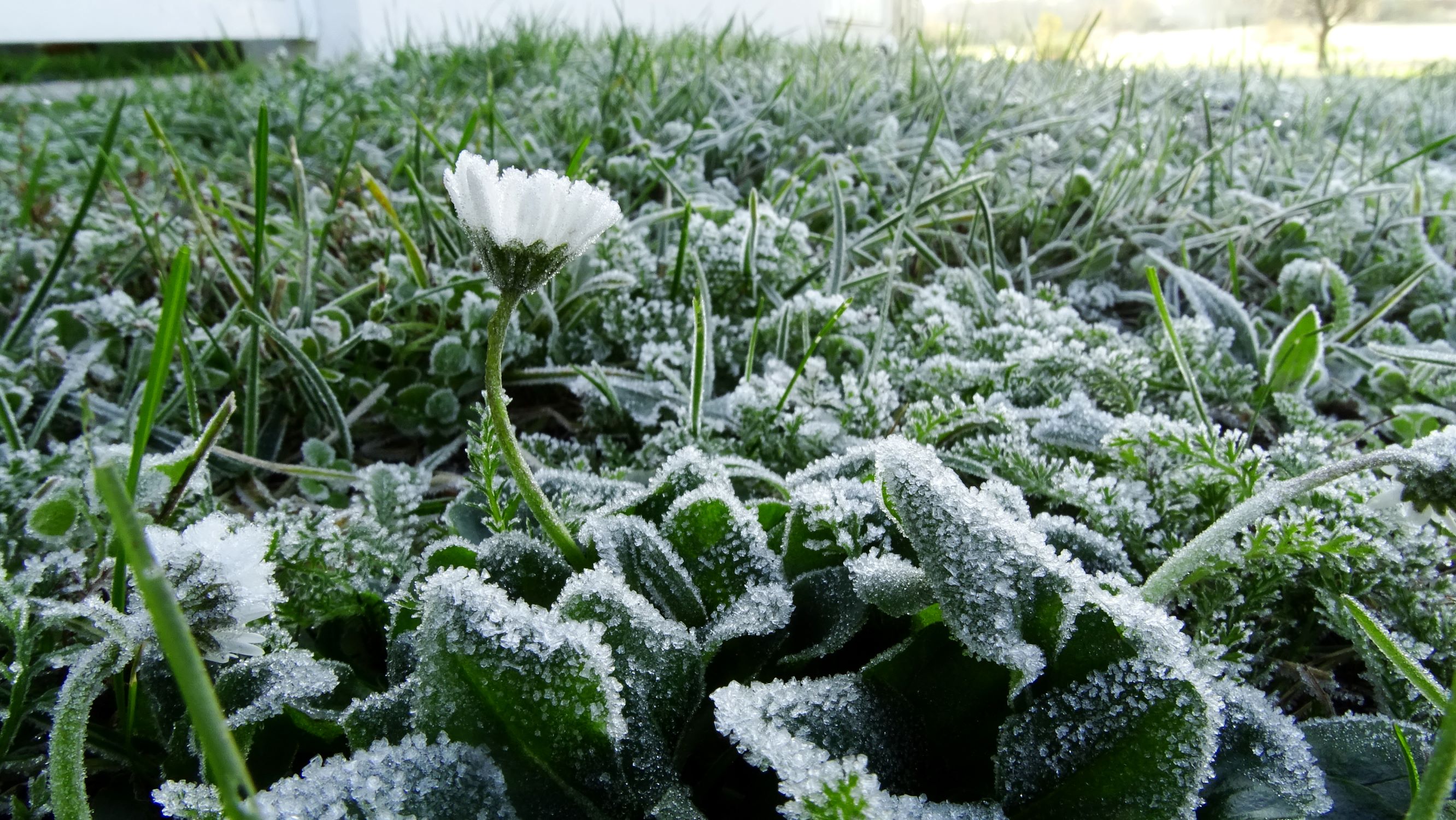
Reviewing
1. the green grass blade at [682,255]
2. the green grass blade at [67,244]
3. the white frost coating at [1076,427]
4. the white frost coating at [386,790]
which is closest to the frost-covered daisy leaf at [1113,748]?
the white frost coating at [386,790]

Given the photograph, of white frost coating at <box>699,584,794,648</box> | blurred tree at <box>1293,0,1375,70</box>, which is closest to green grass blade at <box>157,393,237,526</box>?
white frost coating at <box>699,584,794,648</box>

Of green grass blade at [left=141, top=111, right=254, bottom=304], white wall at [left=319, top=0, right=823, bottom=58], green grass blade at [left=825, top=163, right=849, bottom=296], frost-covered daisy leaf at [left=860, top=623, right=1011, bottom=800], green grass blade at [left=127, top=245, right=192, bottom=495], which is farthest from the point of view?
white wall at [left=319, top=0, right=823, bottom=58]

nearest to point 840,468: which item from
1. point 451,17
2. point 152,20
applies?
point 152,20

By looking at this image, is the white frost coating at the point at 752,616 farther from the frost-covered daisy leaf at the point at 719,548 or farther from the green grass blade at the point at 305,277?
the green grass blade at the point at 305,277

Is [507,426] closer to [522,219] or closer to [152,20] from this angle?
[522,219]

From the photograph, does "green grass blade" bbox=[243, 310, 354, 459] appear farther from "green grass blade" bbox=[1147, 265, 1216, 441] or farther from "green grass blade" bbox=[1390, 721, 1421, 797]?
"green grass blade" bbox=[1390, 721, 1421, 797]
